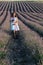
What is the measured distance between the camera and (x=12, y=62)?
488 inches

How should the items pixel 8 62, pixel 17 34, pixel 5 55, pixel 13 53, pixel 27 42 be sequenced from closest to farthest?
1. pixel 8 62
2. pixel 5 55
3. pixel 13 53
4. pixel 27 42
5. pixel 17 34

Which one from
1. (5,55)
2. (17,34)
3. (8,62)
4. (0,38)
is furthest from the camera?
(17,34)

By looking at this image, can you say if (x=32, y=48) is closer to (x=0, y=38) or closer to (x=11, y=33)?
(x=0, y=38)

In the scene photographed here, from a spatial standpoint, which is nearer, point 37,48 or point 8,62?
point 8,62

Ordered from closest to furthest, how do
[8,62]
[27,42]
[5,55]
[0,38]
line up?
1. [8,62]
2. [5,55]
3. [27,42]
4. [0,38]

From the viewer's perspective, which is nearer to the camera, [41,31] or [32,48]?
[32,48]

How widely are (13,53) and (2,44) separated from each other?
1.09 m

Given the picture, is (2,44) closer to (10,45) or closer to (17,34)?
(10,45)

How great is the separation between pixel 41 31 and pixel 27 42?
4285 mm

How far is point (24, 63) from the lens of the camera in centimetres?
1259

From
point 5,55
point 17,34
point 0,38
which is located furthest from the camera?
point 17,34

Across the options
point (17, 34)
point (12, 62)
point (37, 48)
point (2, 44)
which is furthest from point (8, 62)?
point (17, 34)

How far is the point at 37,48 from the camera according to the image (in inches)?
540

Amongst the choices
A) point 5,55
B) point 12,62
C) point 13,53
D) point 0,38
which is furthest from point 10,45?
point 12,62
